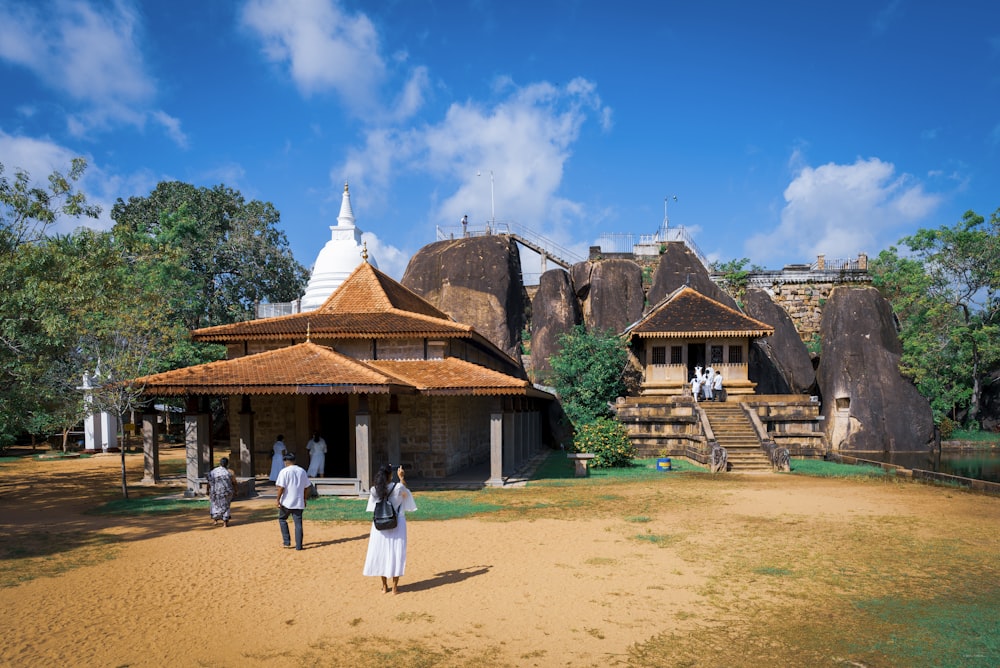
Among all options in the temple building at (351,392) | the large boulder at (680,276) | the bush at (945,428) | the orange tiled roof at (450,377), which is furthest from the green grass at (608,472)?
the bush at (945,428)

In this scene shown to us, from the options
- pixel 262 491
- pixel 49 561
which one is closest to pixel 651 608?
pixel 49 561

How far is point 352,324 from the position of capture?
18.8m

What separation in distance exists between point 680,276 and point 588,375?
11.0m

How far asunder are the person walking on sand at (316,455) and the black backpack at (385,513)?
969 centimetres

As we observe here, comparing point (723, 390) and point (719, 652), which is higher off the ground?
point (723, 390)

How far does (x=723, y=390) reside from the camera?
2608 centimetres

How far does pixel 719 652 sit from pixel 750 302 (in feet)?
103

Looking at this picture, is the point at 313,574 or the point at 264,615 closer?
the point at 264,615

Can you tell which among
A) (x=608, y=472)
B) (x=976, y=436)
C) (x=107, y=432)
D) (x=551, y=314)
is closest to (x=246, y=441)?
(x=608, y=472)

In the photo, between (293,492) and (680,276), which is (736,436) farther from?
(293,492)

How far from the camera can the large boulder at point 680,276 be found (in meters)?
34.1

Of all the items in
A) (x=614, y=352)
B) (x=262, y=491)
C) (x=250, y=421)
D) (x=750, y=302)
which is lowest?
(x=262, y=491)

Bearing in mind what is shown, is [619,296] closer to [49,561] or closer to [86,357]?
[86,357]

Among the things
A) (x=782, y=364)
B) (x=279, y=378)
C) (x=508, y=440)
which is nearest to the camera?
(x=279, y=378)
